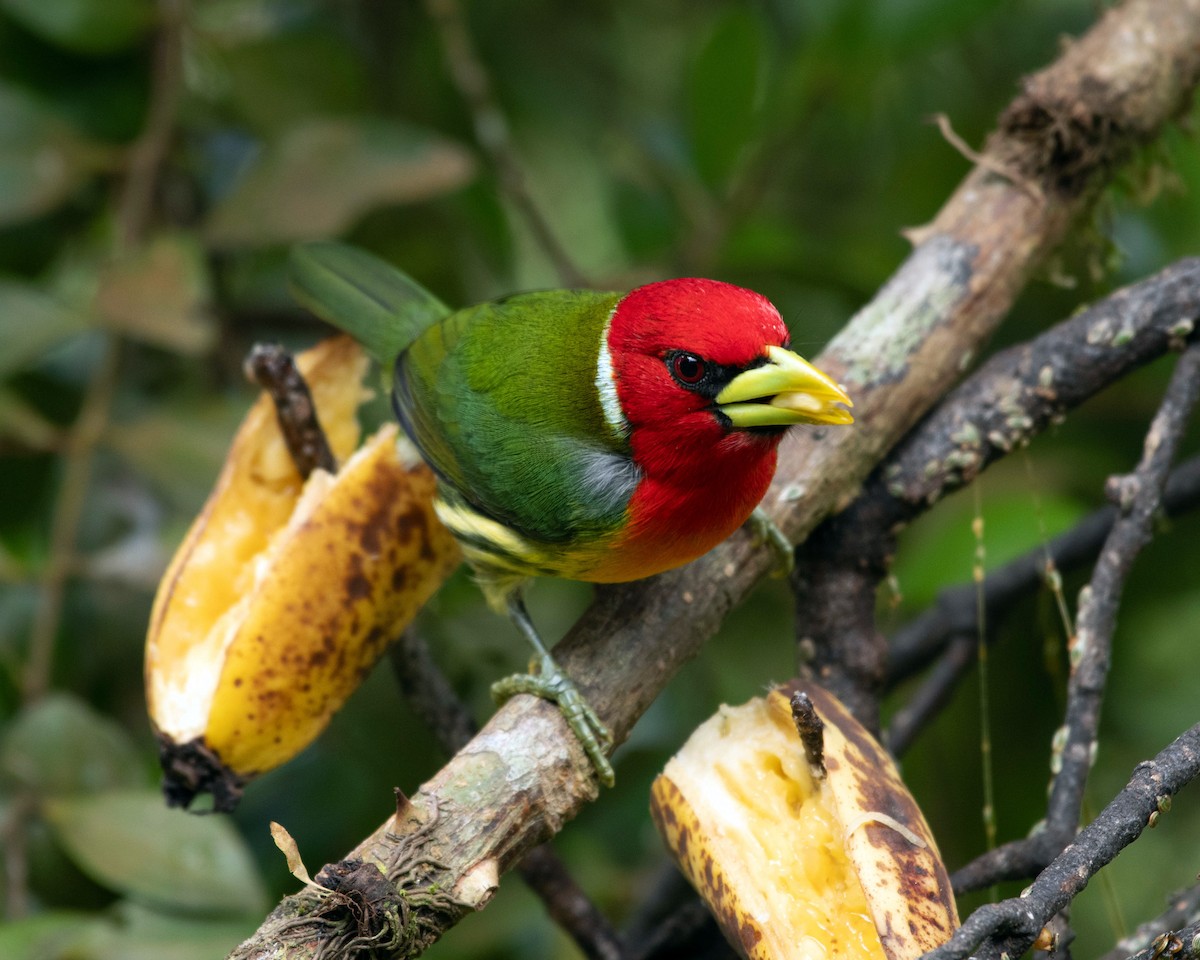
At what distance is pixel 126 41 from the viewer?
288 centimetres

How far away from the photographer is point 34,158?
276 centimetres

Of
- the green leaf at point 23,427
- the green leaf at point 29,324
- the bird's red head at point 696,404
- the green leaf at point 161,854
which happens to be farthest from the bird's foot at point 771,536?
the green leaf at point 23,427

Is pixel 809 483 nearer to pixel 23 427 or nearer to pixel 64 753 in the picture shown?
pixel 64 753

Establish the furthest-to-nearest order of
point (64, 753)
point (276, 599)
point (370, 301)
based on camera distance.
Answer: point (370, 301) < point (64, 753) < point (276, 599)

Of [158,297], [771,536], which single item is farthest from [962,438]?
[158,297]

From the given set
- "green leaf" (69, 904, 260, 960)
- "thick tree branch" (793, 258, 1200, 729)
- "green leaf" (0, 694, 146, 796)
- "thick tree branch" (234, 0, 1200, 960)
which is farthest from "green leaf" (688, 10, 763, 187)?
"green leaf" (69, 904, 260, 960)

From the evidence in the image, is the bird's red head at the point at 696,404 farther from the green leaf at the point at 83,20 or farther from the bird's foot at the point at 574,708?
the green leaf at the point at 83,20

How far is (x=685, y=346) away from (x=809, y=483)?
44cm

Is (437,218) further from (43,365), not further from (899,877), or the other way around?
(899,877)

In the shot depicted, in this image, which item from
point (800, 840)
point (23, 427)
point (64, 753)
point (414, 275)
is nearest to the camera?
point (800, 840)

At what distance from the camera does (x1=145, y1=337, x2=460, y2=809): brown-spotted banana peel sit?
1815 millimetres

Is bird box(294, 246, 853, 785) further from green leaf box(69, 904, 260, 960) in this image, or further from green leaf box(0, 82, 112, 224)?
green leaf box(0, 82, 112, 224)

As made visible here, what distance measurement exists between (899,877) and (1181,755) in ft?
1.17

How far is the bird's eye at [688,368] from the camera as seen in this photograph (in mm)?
1782
